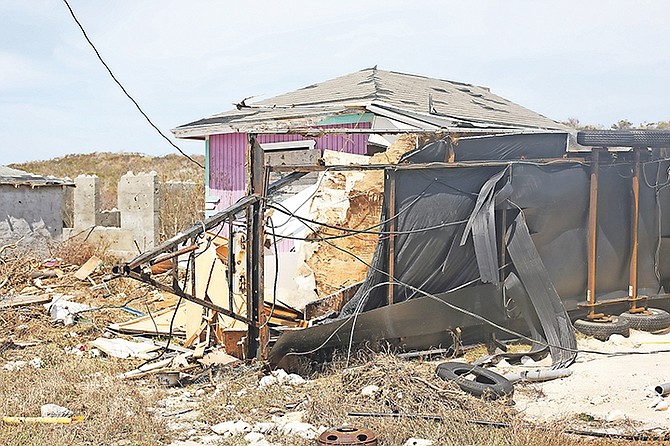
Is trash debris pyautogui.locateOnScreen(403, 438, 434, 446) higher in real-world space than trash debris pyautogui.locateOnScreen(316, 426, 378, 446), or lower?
lower

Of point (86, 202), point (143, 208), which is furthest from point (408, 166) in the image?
point (86, 202)

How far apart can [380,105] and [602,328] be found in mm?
4981

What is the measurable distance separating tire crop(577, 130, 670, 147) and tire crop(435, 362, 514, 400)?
3613 millimetres

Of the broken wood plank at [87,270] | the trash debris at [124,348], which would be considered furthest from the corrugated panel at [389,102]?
the trash debris at [124,348]

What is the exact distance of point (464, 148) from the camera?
26.1 feet

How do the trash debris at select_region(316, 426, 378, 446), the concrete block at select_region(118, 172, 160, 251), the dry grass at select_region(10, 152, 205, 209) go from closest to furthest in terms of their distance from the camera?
1. the trash debris at select_region(316, 426, 378, 446)
2. the concrete block at select_region(118, 172, 160, 251)
3. the dry grass at select_region(10, 152, 205, 209)

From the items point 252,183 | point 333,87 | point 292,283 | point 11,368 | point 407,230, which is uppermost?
point 333,87

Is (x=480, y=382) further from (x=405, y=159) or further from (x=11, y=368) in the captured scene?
(x=11, y=368)

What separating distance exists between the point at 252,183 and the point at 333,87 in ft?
25.7

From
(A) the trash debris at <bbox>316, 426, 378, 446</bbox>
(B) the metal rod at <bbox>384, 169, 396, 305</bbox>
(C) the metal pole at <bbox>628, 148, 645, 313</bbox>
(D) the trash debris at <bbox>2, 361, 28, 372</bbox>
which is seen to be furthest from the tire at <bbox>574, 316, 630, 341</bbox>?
(D) the trash debris at <bbox>2, 361, 28, 372</bbox>

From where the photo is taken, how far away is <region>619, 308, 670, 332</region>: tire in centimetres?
877

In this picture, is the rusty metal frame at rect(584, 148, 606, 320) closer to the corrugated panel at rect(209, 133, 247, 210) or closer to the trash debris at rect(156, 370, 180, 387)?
the trash debris at rect(156, 370, 180, 387)

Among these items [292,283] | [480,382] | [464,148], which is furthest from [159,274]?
[480,382]

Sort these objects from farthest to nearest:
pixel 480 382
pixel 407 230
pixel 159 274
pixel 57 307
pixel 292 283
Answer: pixel 159 274 < pixel 57 307 < pixel 292 283 < pixel 407 230 < pixel 480 382
